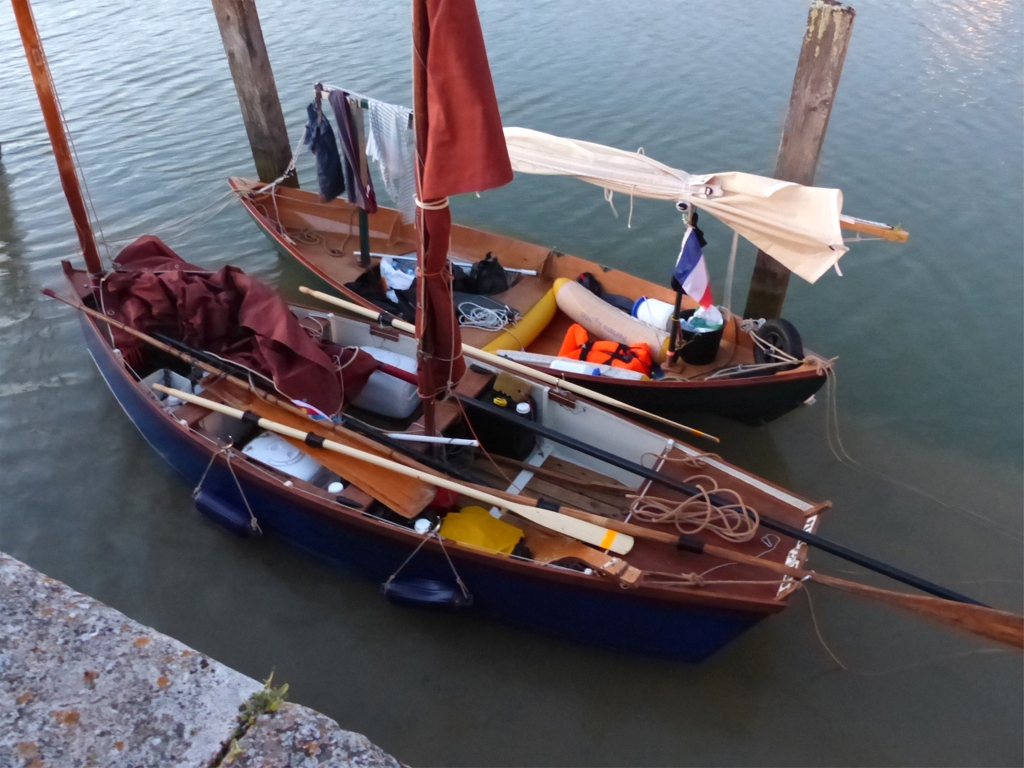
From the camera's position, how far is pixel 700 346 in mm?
7578

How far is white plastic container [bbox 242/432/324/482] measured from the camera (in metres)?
6.23

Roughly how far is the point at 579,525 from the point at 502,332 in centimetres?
355

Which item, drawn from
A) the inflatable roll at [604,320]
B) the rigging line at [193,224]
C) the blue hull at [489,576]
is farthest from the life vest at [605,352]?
the rigging line at [193,224]

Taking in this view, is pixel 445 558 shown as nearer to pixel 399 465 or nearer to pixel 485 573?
pixel 485 573

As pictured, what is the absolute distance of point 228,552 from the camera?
668 centimetres

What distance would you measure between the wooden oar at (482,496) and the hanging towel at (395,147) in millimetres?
3090

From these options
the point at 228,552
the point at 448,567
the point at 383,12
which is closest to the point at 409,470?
the point at 448,567

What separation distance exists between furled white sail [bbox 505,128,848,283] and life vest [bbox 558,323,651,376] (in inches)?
64.9

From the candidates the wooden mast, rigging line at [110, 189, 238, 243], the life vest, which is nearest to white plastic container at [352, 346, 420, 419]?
the life vest

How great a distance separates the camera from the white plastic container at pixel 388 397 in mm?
7078

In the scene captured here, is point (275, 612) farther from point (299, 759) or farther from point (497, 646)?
point (299, 759)

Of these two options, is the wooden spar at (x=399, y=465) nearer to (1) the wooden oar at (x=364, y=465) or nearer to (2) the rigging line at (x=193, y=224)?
(1) the wooden oar at (x=364, y=465)

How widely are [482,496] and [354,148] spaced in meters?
5.18

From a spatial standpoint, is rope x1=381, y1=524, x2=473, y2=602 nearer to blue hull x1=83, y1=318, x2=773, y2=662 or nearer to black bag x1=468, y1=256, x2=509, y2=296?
blue hull x1=83, y1=318, x2=773, y2=662
